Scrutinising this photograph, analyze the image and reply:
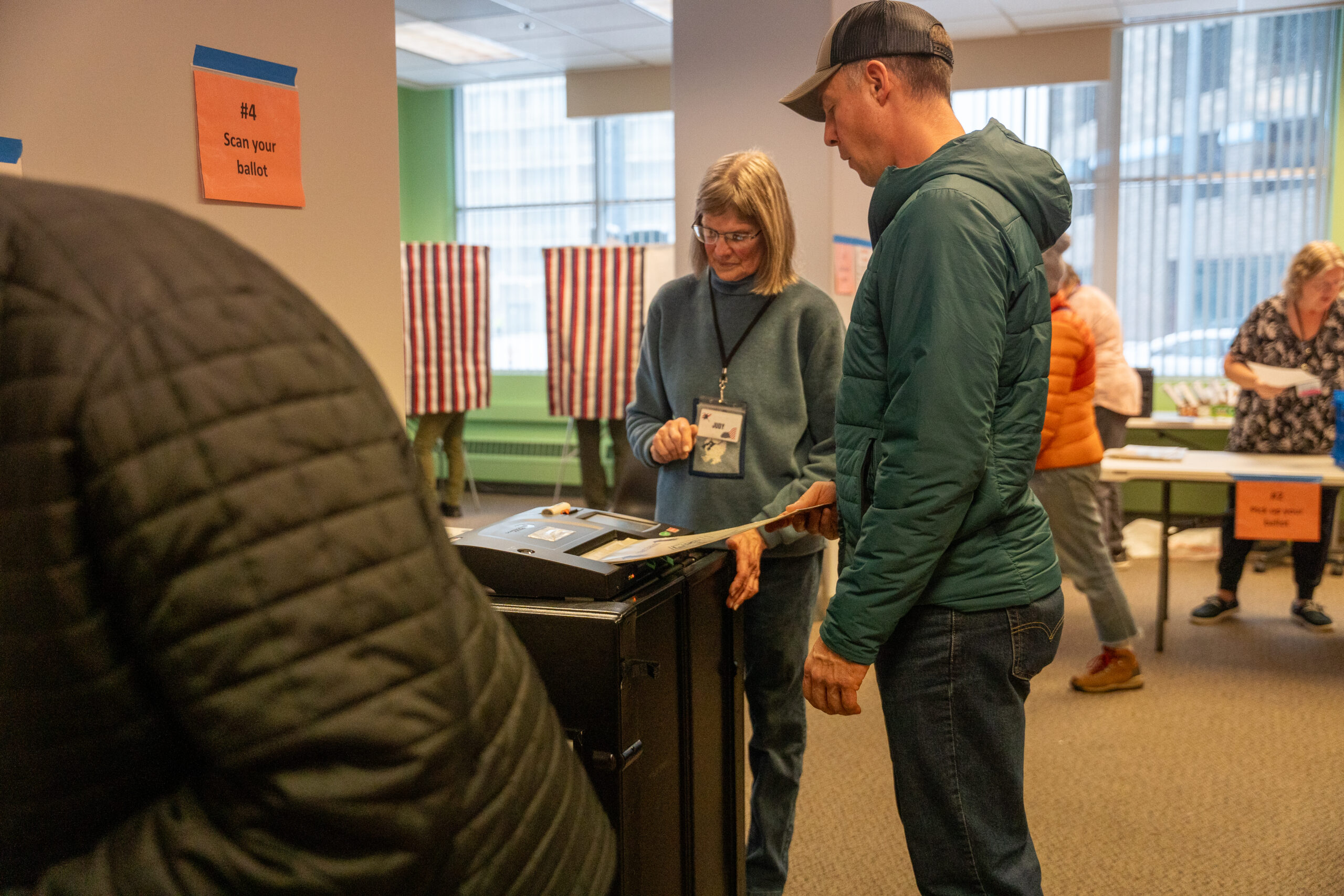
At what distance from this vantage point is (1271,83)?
6.13m

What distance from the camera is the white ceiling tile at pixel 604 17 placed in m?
6.00

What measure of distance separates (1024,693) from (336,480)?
44.4 inches

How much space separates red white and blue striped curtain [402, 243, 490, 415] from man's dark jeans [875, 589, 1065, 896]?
5.39 meters

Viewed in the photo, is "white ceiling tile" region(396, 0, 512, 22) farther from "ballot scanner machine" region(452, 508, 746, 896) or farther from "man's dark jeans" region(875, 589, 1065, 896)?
"man's dark jeans" region(875, 589, 1065, 896)

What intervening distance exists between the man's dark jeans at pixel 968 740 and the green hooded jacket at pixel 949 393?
4 centimetres

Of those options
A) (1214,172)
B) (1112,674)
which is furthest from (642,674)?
(1214,172)

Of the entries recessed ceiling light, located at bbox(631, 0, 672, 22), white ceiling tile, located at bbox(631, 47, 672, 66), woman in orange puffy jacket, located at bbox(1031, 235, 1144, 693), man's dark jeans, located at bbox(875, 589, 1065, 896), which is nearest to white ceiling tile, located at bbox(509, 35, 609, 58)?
white ceiling tile, located at bbox(631, 47, 672, 66)

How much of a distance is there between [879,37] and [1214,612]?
3743 millimetres

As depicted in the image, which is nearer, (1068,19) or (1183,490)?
(1068,19)

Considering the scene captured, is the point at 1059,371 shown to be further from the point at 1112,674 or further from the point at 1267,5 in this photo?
the point at 1267,5

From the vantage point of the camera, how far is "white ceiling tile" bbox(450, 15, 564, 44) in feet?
20.6

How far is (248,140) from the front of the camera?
4.17ft

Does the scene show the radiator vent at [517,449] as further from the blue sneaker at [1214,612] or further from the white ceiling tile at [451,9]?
the blue sneaker at [1214,612]

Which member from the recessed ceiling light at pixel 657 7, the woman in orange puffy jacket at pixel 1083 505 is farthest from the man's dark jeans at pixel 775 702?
the recessed ceiling light at pixel 657 7
